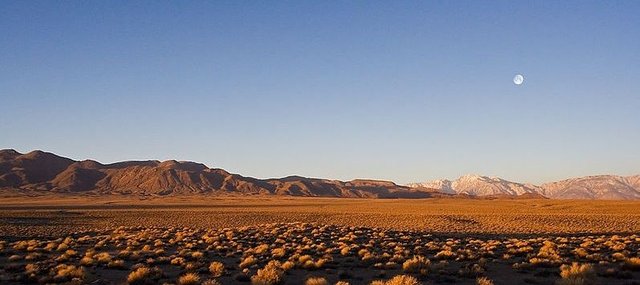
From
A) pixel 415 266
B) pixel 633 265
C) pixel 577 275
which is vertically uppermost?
pixel 633 265

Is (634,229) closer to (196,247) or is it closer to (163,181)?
(196,247)

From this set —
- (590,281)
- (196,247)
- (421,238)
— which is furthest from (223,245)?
(590,281)

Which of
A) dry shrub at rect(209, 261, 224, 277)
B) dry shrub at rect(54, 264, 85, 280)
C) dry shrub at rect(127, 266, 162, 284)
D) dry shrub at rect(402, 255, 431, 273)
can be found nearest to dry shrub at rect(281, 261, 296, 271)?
dry shrub at rect(209, 261, 224, 277)

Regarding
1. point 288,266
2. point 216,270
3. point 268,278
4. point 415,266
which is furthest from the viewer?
point 288,266

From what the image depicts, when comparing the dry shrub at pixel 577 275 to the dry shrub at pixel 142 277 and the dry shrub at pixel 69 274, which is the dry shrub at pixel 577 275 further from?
the dry shrub at pixel 69 274

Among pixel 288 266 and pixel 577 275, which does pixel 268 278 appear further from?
pixel 577 275

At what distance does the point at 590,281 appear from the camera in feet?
43.8

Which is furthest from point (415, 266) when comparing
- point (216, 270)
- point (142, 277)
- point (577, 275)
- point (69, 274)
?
point (69, 274)

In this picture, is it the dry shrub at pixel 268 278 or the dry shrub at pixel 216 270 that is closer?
the dry shrub at pixel 268 278

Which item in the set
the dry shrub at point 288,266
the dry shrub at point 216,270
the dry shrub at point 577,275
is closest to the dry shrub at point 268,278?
the dry shrub at point 288,266

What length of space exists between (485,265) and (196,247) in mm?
14514

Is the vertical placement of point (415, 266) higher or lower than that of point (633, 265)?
lower

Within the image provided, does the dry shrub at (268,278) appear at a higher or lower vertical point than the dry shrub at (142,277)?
higher

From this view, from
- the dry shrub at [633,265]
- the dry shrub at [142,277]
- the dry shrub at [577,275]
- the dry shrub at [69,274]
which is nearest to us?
the dry shrub at [577,275]
